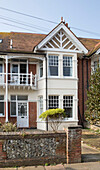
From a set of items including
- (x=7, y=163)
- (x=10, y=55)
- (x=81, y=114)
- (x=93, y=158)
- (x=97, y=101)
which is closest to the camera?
(x=7, y=163)

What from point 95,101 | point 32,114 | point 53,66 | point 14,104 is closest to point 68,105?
point 32,114

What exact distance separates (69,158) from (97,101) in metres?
3.44

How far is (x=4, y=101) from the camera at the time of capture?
15.7m

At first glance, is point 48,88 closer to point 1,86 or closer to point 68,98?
point 68,98

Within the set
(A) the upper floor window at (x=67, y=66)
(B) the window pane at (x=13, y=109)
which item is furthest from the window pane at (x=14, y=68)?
(A) the upper floor window at (x=67, y=66)

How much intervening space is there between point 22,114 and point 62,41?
689cm

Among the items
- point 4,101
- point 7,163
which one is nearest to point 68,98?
point 4,101

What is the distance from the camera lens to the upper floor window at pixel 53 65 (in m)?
15.6

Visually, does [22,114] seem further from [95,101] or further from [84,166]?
[84,166]

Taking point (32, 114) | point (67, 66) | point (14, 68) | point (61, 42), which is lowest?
point (32, 114)

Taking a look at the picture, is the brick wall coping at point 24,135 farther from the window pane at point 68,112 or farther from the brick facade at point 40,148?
the window pane at point 68,112

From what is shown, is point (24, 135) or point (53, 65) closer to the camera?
point (24, 135)

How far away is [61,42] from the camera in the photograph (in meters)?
15.6

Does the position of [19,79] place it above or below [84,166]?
above
